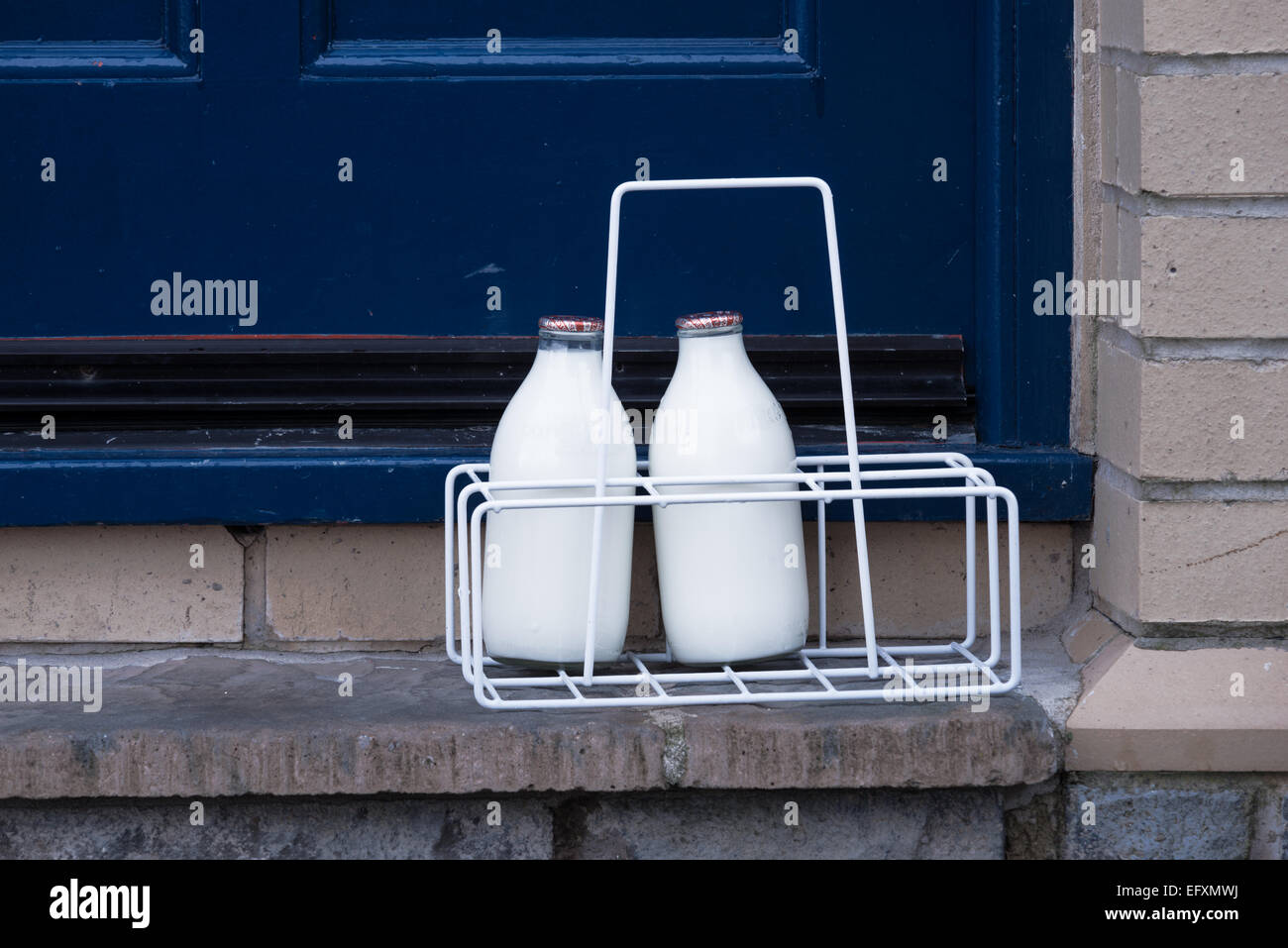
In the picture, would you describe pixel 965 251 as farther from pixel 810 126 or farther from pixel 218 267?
pixel 218 267

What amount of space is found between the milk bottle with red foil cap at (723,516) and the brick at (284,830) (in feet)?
1.07

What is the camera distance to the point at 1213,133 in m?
1.86

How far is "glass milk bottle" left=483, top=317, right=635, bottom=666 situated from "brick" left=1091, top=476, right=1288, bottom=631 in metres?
0.67

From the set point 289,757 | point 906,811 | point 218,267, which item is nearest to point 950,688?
point 906,811

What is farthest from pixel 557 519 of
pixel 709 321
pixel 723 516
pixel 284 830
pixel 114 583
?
pixel 114 583

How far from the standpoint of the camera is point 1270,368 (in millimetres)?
1865

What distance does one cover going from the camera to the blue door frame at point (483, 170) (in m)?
2.14

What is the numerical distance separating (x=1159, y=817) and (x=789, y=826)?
1.59 feet

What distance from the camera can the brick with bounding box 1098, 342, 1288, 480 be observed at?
1.87 metres

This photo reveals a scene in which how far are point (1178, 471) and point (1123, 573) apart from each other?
168 mm

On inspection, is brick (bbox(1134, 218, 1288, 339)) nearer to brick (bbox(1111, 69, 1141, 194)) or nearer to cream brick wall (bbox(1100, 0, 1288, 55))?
brick (bbox(1111, 69, 1141, 194))

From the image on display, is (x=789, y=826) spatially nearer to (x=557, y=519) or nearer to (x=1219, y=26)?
(x=557, y=519)

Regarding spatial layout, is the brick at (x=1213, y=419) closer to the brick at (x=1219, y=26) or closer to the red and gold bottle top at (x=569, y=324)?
the brick at (x=1219, y=26)
